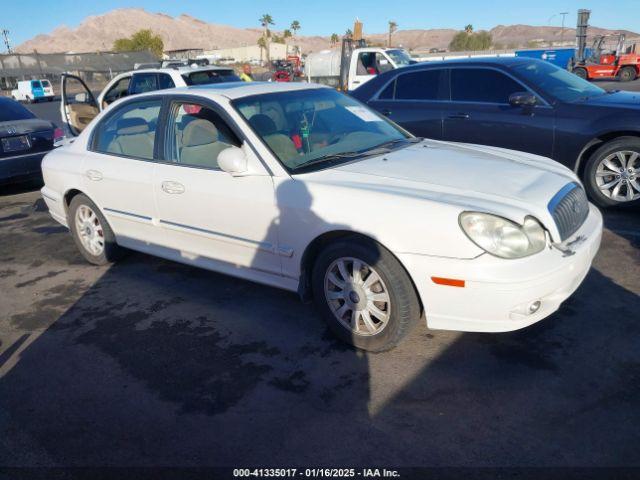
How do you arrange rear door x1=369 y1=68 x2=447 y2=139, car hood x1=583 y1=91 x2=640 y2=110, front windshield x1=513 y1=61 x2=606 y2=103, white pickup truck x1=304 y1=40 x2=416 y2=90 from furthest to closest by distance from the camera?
white pickup truck x1=304 y1=40 x2=416 y2=90, rear door x1=369 y1=68 x2=447 y2=139, front windshield x1=513 y1=61 x2=606 y2=103, car hood x1=583 y1=91 x2=640 y2=110

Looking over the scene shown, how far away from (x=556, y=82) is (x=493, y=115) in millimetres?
821

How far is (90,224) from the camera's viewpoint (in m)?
5.09

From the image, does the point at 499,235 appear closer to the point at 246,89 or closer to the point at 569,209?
the point at 569,209

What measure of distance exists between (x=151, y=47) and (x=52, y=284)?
82.4 meters

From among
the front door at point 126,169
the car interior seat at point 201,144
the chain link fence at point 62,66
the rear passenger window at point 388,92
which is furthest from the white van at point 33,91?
the car interior seat at point 201,144

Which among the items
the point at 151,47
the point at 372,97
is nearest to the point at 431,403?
the point at 372,97

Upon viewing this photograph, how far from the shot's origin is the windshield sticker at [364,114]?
4441 millimetres

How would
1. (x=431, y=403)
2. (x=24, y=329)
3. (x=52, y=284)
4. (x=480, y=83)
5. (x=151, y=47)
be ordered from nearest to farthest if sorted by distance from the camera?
(x=431, y=403)
(x=24, y=329)
(x=52, y=284)
(x=480, y=83)
(x=151, y=47)

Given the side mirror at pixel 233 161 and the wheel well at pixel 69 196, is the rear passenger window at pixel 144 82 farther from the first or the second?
the side mirror at pixel 233 161

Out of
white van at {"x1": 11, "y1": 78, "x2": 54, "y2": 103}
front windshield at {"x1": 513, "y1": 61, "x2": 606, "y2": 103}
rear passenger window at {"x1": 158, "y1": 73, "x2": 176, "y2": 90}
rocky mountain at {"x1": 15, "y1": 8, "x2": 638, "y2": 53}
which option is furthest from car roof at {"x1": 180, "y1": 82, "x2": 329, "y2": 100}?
rocky mountain at {"x1": 15, "y1": 8, "x2": 638, "y2": 53}

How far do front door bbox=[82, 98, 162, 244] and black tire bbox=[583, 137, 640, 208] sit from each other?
14.3 feet

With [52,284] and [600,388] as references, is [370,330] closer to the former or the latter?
[600,388]

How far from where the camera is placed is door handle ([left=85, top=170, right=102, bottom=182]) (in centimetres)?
472

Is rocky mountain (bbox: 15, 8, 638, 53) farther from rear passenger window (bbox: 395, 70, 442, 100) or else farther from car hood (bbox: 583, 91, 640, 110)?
car hood (bbox: 583, 91, 640, 110)
